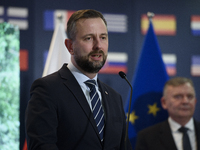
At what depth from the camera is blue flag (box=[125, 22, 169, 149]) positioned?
3252 mm

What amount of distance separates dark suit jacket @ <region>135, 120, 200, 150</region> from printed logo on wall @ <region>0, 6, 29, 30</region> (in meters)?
1.90

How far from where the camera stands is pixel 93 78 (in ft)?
5.76

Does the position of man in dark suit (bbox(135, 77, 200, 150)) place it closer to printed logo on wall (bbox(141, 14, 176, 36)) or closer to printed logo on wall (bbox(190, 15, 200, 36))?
printed logo on wall (bbox(141, 14, 176, 36))

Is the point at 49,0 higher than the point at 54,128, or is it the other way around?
the point at 49,0

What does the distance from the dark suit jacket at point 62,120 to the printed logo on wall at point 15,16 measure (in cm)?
215

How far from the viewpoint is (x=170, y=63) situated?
3953 mm

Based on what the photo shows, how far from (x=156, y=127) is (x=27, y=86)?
1.59 metres

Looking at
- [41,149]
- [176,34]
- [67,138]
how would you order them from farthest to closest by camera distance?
[176,34]
[67,138]
[41,149]

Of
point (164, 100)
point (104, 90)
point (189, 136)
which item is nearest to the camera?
point (104, 90)

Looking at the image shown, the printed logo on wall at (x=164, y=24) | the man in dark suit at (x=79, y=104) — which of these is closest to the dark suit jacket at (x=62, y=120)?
the man in dark suit at (x=79, y=104)

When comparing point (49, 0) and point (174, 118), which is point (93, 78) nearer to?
point (174, 118)

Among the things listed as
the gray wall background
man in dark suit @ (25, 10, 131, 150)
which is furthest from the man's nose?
the gray wall background

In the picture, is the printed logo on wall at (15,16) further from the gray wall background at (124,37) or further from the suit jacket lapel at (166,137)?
the suit jacket lapel at (166,137)

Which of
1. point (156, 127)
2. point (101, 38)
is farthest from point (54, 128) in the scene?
point (156, 127)
